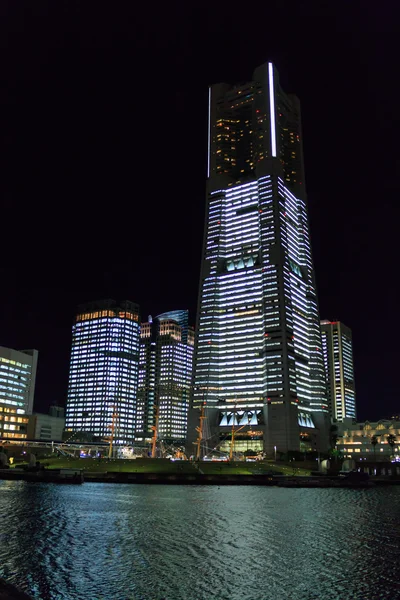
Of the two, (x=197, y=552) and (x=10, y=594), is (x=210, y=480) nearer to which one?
(x=197, y=552)

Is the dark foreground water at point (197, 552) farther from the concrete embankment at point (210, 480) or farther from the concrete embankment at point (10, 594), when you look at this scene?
the concrete embankment at point (210, 480)

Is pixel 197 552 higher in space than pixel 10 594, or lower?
lower

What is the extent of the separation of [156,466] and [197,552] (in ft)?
320

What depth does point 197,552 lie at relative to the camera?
35.3 meters

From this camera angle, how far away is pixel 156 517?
170 ft

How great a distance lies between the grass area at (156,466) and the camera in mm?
125688

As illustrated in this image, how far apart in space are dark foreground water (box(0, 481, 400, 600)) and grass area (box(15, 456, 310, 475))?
65.4 meters

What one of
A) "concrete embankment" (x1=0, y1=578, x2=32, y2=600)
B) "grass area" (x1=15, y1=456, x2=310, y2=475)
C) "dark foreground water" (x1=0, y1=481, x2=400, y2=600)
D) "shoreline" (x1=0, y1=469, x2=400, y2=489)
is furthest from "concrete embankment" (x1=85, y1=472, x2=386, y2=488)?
"concrete embankment" (x1=0, y1=578, x2=32, y2=600)

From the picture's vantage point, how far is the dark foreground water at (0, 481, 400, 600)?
1058 inches

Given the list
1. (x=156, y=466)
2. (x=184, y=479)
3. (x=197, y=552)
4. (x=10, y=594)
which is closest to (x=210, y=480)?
(x=184, y=479)

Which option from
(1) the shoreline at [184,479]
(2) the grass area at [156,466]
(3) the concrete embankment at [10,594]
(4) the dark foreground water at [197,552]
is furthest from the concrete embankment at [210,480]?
(3) the concrete embankment at [10,594]

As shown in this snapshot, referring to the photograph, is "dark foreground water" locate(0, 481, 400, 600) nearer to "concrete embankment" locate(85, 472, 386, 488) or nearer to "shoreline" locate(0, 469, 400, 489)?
"shoreline" locate(0, 469, 400, 489)

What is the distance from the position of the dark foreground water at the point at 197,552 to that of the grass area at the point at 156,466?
65.4 metres

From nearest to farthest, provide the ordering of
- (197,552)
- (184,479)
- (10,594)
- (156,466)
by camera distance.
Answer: (10,594), (197,552), (184,479), (156,466)
